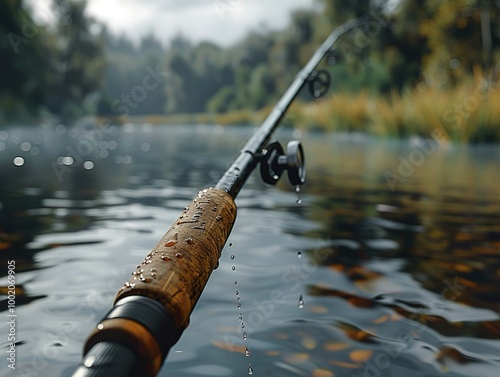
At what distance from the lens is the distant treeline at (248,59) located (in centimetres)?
2230

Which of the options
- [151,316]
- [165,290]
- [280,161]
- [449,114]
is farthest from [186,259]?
[449,114]

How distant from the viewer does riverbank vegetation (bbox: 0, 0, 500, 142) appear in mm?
16625

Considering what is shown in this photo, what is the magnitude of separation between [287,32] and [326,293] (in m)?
48.1

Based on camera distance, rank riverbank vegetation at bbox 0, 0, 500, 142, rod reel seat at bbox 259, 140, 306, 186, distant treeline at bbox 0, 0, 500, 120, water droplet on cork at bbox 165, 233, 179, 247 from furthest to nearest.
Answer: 1. distant treeline at bbox 0, 0, 500, 120
2. riverbank vegetation at bbox 0, 0, 500, 142
3. rod reel seat at bbox 259, 140, 306, 186
4. water droplet on cork at bbox 165, 233, 179, 247

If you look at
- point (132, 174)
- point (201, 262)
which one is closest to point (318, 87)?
point (201, 262)

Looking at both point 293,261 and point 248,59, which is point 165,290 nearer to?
point 293,261

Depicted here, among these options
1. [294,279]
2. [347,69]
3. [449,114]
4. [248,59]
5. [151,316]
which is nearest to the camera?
[151,316]

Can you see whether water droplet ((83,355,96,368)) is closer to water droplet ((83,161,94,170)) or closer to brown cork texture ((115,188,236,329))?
brown cork texture ((115,188,236,329))

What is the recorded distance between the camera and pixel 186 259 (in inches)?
62.3

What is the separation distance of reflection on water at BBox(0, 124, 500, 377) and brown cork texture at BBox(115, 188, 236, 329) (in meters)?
0.56

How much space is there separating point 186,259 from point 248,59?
73903mm

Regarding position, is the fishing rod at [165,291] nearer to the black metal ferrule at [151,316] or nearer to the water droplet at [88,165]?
the black metal ferrule at [151,316]

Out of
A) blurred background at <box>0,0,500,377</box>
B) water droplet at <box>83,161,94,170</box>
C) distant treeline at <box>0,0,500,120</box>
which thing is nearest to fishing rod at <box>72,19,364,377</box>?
blurred background at <box>0,0,500,377</box>

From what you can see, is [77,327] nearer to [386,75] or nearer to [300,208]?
[300,208]
